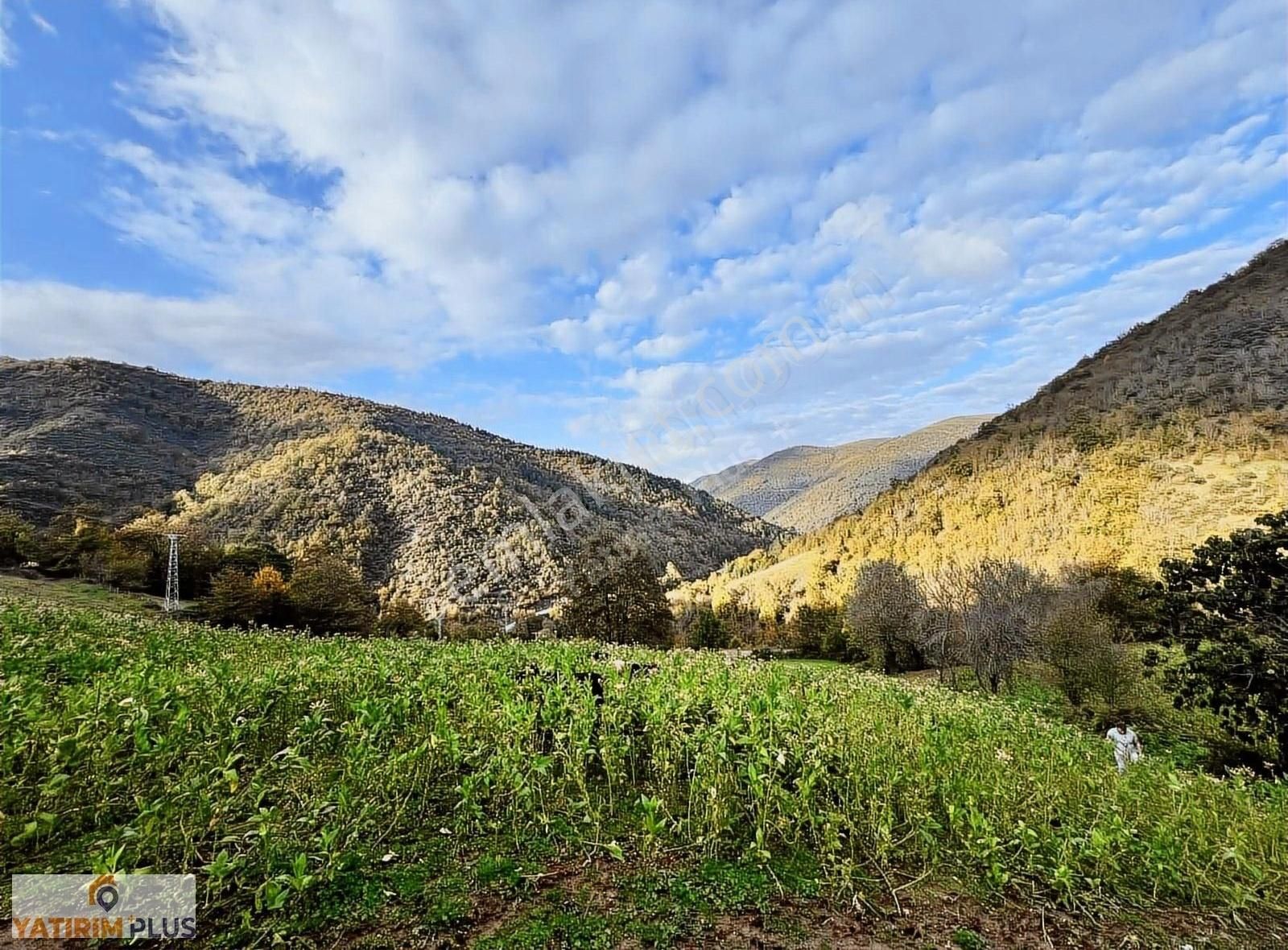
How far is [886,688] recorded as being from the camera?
590 cm

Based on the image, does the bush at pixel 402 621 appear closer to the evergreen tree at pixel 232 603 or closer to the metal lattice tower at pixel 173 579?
the evergreen tree at pixel 232 603

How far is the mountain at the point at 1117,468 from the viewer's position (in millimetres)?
30875

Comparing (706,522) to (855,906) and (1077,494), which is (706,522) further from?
(855,906)

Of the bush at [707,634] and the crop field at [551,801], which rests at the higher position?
the crop field at [551,801]

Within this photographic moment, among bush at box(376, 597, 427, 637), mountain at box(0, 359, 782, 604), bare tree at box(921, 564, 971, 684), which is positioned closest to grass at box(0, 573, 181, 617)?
bush at box(376, 597, 427, 637)

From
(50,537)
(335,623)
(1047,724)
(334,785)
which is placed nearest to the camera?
(334,785)

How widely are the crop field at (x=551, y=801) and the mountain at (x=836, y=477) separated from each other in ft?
350

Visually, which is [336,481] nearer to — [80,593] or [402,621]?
[402,621]

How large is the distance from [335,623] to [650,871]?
21.7 m

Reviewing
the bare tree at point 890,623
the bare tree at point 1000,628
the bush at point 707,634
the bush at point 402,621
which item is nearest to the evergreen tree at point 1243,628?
the bare tree at point 1000,628

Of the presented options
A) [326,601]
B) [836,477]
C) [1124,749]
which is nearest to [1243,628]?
[1124,749]

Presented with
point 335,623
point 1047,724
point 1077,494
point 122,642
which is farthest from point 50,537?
point 1077,494

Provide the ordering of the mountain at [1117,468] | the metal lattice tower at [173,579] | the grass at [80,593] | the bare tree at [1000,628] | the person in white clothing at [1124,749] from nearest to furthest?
the person in white clothing at [1124,749]
the grass at [80,593]
the bare tree at [1000,628]
the metal lattice tower at [173,579]
the mountain at [1117,468]

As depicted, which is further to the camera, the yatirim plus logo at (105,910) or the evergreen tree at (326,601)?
the evergreen tree at (326,601)
